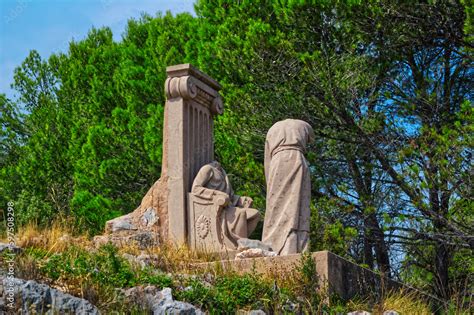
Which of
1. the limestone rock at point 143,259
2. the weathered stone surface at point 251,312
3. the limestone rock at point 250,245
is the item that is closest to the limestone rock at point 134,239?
the limestone rock at point 143,259

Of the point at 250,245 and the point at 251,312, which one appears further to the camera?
the point at 250,245

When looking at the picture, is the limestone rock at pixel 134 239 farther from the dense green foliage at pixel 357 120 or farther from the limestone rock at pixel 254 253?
the dense green foliage at pixel 357 120

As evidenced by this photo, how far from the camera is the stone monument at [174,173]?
1105cm

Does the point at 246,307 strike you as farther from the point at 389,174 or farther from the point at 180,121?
the point at 389,174

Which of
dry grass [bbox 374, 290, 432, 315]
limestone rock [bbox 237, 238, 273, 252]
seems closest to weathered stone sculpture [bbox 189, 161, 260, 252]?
limestone rock [bbox 237, 238, 273, 252]

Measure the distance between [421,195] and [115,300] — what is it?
8.01 meters

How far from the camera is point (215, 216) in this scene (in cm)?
1083

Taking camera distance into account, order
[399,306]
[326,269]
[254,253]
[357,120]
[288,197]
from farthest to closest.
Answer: [357,120]
[288,197]
[254,253]
[326,269]
[399,306]

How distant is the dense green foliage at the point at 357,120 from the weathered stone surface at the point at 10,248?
677 centimetres

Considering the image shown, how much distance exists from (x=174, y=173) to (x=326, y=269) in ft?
11.2

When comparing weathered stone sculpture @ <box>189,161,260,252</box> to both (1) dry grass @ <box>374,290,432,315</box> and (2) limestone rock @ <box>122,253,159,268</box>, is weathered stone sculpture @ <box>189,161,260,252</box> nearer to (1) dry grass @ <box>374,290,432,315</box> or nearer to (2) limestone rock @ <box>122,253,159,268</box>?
(2) limestone rock @ <box>122,253,159,268</box>

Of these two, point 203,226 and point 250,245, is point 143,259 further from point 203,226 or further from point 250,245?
point 203,226

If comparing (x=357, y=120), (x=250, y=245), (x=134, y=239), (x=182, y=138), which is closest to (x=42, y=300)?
(x=250, y=245)

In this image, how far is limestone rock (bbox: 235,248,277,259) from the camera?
932 cm
